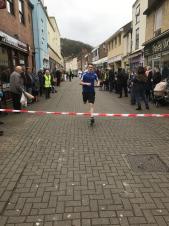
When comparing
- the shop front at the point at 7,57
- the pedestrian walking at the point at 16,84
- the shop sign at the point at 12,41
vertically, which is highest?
the shop sign at the point at 12,41

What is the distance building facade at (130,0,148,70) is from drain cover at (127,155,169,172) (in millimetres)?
16179

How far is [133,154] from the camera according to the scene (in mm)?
5262

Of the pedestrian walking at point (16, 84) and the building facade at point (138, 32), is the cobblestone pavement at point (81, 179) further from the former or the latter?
the building facade at point (138, 32)

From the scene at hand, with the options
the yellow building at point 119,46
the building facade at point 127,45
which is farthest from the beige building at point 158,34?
the yellow building at point 119,46

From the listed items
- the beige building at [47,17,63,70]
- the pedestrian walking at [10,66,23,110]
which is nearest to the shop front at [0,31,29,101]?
the pedestrian walking at [10,66,23,110]

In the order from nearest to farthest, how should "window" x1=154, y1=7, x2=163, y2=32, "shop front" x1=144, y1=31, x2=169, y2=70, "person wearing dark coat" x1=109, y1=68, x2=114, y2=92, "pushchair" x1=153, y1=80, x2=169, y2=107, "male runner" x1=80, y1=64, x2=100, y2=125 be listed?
1. "male runner" x1=80, y1=64, x2=100, y2=125
2. "pushchair" x1=153, y1=80, x2=169, y2=107
3. "shop front" x1=144, y1=31, x2=169, y2=70
4. "window" x1=154, y1=7, x2=163, y2=32
5. "person wearing dark coat" x1=109, y1=68, x2=114, y2=92

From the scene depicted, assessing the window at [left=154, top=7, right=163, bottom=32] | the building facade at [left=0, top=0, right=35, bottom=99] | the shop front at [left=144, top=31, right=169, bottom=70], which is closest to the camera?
the building facade at [left=0, top=0, right=35, bottom=99]

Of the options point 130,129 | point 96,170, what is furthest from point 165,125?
point 96,170

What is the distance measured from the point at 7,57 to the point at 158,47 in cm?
917

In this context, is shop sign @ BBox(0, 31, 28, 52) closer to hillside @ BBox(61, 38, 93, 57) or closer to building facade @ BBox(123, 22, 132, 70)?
building facade @ BBox(123, 22, 132, 70)

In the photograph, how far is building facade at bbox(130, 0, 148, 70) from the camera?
20.4m

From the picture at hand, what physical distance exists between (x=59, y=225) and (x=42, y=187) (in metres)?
0.99

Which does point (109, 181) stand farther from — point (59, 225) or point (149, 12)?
point (149, 12)

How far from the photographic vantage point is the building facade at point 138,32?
20439mm
